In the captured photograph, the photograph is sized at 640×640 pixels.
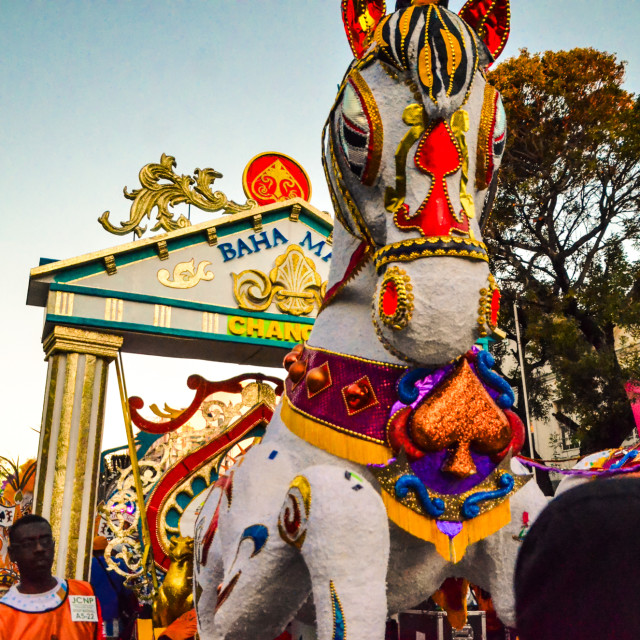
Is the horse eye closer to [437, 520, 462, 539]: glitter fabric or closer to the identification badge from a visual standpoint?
[437, 520, 462, 539]: glitter fabric

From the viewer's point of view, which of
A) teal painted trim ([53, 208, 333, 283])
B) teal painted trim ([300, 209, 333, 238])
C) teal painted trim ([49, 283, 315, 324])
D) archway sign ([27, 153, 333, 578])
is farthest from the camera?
teal painted trim ([300, 209, 333, 238])

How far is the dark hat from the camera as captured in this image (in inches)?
28.1

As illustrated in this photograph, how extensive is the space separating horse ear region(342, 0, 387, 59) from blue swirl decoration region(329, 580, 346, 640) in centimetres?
154

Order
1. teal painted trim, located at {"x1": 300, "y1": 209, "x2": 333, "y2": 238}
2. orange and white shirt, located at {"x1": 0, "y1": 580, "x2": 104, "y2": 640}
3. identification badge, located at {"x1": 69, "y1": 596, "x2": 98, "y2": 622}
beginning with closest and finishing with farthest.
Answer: orange and white shirt, located at {"x1": 0, "y1": 580, "x2": 104, "y2": 640} < identification badge, located at {"x1": 69, "y1": 596, "x2": 98, "y2": 622} < teal painted trim, located at {"x1": 300, "y1": 209, "x2": 333, "y2": 238}

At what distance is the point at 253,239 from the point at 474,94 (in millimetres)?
5565

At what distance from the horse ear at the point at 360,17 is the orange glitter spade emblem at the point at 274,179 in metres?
5.43

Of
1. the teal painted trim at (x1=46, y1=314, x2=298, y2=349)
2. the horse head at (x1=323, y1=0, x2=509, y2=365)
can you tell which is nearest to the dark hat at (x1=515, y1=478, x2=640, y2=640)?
the horse head at (x1=323, y1=0, x2=509, y2=365)

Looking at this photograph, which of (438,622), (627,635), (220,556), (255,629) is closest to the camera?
(627,635)

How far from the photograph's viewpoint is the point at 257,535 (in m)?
1.98

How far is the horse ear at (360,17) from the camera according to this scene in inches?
87.2

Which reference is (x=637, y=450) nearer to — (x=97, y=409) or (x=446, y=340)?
(x=446, y=340)

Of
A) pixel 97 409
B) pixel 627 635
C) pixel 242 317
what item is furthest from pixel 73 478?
pixel 627 635

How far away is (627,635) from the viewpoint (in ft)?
2.31

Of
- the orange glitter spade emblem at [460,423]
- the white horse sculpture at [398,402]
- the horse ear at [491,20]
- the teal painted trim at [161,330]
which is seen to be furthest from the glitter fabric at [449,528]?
the teal painted trim at [161,330]
